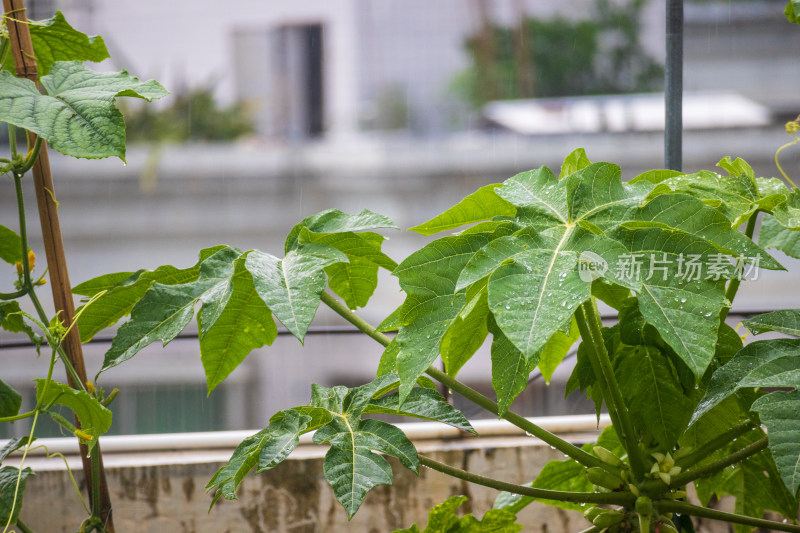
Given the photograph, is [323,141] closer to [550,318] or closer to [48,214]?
[48,214]

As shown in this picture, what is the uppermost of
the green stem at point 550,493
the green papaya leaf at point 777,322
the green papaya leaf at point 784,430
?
the green papaya leaf at point 777,322

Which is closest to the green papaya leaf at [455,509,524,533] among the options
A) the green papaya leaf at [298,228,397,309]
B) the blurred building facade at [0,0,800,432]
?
the green papaya leaf at [298,228,397,309]

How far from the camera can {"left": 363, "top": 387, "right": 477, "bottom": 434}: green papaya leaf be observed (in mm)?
527

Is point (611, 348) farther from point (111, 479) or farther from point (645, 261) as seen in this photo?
point (111, 479)

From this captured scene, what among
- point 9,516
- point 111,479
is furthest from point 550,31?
point 9,516

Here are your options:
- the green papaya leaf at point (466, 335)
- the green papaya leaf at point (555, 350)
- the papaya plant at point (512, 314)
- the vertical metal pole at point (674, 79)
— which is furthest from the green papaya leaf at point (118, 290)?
the vertical metal pole at point (674, 79)

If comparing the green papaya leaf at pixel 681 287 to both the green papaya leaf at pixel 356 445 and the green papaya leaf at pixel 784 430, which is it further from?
the green papaya leaf at pixel 356 445

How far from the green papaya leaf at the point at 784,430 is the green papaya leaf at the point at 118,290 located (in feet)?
1.44

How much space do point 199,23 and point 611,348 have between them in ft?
6.40

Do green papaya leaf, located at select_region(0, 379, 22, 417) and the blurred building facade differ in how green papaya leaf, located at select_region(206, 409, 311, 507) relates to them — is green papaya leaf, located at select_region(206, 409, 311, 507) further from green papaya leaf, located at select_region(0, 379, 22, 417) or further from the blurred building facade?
the blurred building facade

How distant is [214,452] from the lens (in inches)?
33.5

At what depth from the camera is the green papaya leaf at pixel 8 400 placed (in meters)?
0.58

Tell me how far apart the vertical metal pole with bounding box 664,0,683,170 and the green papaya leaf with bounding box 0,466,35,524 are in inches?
30.8

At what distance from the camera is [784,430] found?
42cm
